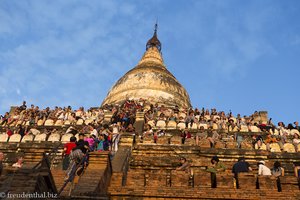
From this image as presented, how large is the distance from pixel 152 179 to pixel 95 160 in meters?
1.47

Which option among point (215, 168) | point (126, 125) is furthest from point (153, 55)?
point (215, 168)

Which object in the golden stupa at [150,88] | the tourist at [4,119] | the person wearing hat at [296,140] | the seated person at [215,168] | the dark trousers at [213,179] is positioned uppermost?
the golden stupa at [150,88]

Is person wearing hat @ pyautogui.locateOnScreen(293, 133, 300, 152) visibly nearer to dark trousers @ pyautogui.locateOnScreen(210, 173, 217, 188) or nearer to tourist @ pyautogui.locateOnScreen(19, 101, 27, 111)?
dark trousers @ pyautogui.locateOnScreen(210, 173, 217, 188)

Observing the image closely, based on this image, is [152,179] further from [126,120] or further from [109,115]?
[109,115]

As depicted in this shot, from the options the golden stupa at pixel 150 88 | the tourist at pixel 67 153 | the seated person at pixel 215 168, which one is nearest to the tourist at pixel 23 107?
the golden stupa at pixel 150 88

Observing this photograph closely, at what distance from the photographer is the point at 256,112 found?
2464cm

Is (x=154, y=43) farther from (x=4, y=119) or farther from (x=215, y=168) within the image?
(x=215, y=168)

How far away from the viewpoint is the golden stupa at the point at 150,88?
31.7m

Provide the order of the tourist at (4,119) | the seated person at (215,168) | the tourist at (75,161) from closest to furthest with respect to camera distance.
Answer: the tourist at (75,161), the seated person at (215,168), the tourist at (4,119)

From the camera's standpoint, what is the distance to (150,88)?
32.3 metres

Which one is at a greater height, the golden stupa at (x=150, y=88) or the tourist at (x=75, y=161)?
the golden stupa at (x=150, y=88)

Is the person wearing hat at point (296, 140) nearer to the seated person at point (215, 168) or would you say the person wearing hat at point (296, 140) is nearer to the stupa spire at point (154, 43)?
the seated person at point (215, 168)

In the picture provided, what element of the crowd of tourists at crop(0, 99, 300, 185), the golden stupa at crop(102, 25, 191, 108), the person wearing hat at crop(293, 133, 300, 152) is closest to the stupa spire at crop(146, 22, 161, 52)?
the golden stupa at crop(102, 25, 191, 108)

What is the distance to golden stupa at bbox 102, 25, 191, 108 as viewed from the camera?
3173 centimetres
